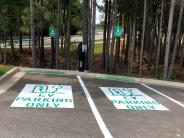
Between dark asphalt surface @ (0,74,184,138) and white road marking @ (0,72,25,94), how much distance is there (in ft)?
2.99

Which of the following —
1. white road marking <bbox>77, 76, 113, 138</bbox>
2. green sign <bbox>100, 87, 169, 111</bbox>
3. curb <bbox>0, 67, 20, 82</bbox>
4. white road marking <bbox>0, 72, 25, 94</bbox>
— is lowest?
green sign <bbox>100, 87, 169, 111</bbox>

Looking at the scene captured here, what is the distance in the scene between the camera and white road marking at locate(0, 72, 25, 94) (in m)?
11.6

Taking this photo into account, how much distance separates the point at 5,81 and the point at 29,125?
6367 mm

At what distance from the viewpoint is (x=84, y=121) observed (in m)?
7.79

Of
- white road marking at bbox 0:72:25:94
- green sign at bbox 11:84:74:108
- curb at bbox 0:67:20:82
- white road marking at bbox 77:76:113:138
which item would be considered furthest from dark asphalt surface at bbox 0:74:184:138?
curb at bbox 0:67:20:82

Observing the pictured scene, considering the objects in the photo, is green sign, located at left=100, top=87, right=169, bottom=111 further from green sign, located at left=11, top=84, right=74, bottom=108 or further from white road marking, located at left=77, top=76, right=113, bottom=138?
green sign, located at left=11, top=84, right=74, bottom=108

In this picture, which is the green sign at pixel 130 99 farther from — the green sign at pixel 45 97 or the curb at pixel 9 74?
the curb at pixel 9 74

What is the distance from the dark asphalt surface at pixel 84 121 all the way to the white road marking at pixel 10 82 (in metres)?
0.91

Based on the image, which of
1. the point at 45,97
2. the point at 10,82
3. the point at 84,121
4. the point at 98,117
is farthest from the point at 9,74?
the point at 84,121

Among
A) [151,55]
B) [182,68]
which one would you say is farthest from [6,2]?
[182,68]

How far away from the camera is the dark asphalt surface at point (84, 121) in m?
6.84

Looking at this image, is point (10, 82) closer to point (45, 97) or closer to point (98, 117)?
point (45, 97)

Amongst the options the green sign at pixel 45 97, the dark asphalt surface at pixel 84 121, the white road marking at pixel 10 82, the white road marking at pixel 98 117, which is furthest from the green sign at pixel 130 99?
the white road marking at pixel 10 82

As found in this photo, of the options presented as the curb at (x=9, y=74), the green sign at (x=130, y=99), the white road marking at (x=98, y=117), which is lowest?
the green sign at (x=130, y=99)
